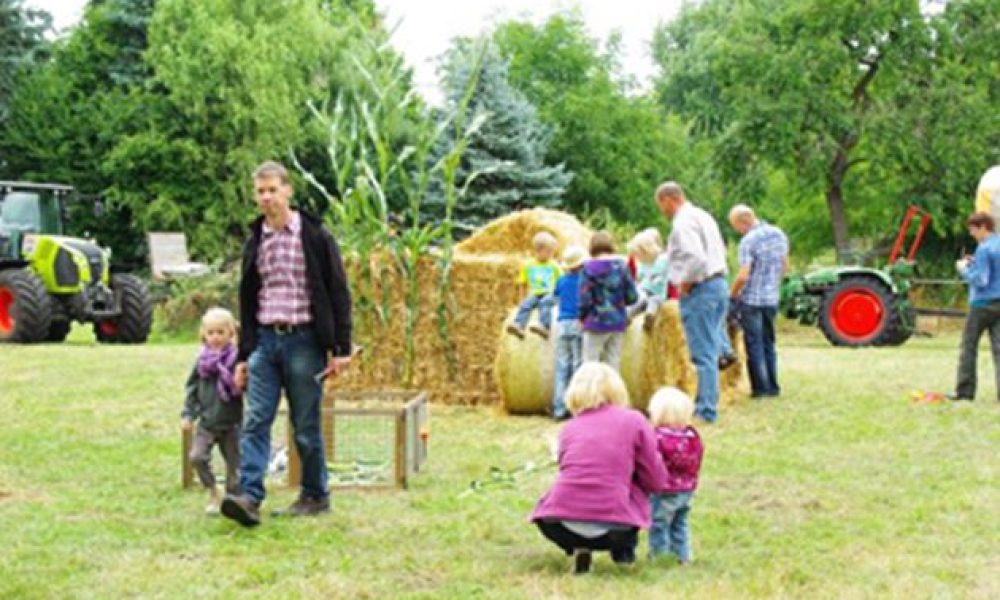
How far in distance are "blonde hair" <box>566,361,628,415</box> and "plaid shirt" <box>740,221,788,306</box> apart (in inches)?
254

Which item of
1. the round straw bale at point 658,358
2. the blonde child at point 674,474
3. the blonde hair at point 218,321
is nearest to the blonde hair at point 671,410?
the blonde child at point 674,474

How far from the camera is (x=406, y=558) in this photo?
245 inches

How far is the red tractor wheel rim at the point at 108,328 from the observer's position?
824 inches

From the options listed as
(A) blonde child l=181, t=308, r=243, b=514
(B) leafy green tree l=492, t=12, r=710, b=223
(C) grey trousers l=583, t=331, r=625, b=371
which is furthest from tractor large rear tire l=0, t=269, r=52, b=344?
(B) leafy green tree l=492, t=12, r=710, b=223

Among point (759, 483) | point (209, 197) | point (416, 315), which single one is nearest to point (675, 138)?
point (209, 197)

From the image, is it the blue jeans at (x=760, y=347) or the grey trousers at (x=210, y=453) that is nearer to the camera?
the grey trousers at (x=210, y=453)

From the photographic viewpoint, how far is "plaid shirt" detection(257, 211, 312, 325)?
7.02 meters

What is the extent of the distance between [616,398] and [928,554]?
4.81 feet

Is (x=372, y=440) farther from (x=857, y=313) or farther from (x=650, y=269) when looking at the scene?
(x=857, y=313)

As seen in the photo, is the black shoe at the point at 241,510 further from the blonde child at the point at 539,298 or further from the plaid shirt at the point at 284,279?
the blonde child at the point at 539,298

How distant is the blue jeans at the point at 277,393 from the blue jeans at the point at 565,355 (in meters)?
4.05

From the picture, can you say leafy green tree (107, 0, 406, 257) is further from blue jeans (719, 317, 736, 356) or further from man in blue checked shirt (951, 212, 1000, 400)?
man in blue checked shirt (951, 212, 1000, 400)

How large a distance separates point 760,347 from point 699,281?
2151 millimetres

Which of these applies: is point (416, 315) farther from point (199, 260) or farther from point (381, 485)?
point (199, 260)
